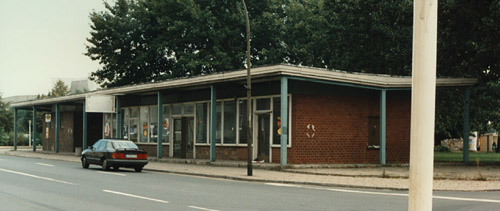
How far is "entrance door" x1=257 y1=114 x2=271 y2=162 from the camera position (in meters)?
26.4

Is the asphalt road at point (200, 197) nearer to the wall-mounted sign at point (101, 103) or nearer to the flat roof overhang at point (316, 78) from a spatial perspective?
the flat roof overhang at point (316, 78)

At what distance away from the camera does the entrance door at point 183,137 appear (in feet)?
105

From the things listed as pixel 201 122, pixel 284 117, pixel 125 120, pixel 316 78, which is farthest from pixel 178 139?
pixel 316 78

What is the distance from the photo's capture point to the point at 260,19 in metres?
43.2

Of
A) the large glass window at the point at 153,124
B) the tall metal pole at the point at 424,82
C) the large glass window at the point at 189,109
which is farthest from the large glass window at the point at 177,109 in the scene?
the tall metal pole at the point at 424,82

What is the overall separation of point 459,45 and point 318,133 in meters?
7.42

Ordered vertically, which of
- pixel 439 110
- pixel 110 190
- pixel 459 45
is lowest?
pixel 110 190

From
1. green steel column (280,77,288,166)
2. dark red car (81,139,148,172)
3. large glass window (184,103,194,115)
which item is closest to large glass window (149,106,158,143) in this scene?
large glass window (184,103,194,115)

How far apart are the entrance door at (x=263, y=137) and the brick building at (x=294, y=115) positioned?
0.15 ft

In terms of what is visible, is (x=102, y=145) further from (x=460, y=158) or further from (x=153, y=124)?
(x=460, y=158)

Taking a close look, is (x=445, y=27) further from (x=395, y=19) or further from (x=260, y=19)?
(x=260, y=19)

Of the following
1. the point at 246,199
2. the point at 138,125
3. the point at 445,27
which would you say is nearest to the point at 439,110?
the point at 445,27

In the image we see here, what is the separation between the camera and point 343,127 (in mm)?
26188

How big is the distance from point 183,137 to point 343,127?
10115 millimetres
